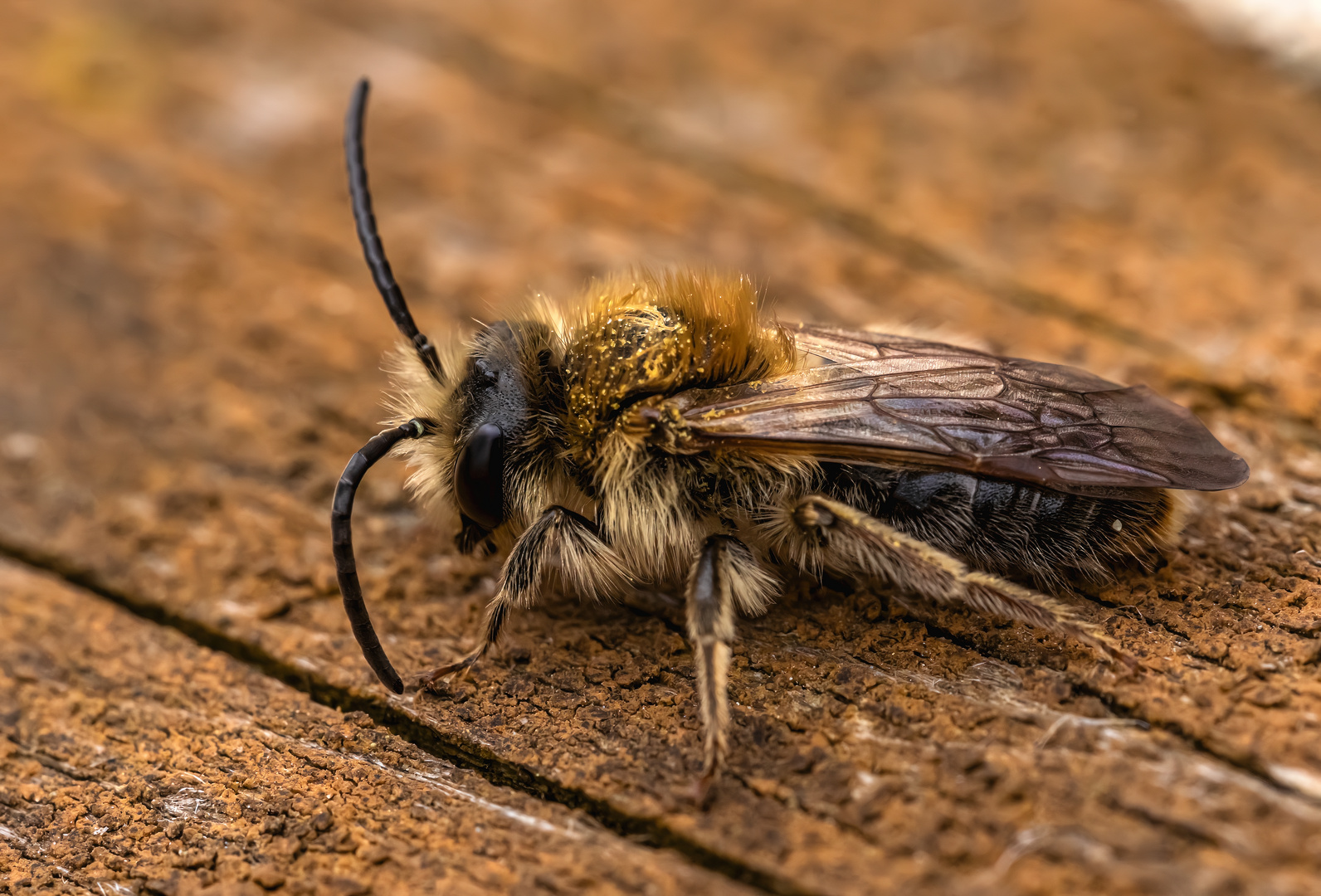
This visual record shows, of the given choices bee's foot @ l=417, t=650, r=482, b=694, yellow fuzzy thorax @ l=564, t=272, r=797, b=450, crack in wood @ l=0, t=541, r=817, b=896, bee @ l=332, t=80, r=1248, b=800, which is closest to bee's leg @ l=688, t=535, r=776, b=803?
bee @ l=332, t=80, r=1248, b=800

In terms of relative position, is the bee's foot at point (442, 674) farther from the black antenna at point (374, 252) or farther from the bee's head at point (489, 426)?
the black antenna at point (374, 252)

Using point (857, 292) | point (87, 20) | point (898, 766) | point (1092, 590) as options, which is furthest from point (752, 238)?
point (87, 20)

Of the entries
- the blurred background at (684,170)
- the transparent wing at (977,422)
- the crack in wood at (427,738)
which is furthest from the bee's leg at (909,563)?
the blurred background at (684,170)

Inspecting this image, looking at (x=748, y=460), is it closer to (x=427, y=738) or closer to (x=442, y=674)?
(x=442, y=674)

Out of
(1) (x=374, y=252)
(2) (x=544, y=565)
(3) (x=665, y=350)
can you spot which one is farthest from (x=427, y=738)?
(1) (x=374, y=252)

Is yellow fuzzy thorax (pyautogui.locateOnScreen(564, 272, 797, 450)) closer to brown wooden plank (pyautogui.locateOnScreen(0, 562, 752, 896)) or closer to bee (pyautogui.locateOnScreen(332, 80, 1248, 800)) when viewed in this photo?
bee (pyautogui.locateOnScreen(332, 80, 1248, 800))

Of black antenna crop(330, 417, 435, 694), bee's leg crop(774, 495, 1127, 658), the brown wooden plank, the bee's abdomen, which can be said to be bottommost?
the brown wooden plank
